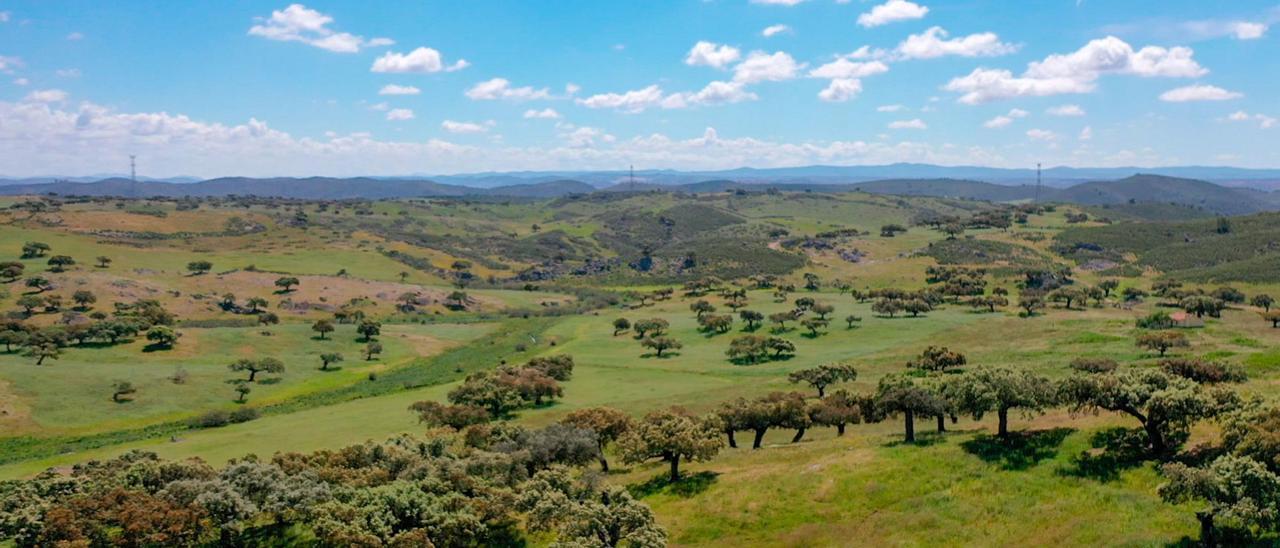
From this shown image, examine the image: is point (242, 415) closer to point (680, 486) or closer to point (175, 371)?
point (175, 371)

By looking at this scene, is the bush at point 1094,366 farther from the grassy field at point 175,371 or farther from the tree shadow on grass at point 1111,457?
the grassy field at point 175,371

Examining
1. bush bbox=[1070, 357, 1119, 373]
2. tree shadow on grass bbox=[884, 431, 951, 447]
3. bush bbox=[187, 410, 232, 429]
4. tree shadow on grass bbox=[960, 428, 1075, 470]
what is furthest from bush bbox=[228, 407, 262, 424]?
bush bbox=[1070, 357, 1119, 373]

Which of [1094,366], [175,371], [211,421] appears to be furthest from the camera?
[175,371]

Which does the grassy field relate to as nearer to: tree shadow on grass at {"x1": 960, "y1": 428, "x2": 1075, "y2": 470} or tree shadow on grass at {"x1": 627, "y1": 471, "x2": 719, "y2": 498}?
tree shadow on grass at {"x1": 627, "y1": 471, "x2": 719, "y2": 498}

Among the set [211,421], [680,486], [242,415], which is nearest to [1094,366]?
[680,486]

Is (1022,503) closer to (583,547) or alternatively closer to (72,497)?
(583,547)
